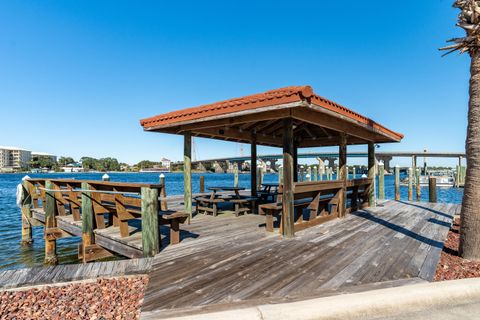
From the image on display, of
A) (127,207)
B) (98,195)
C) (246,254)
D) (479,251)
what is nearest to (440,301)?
(479,251)

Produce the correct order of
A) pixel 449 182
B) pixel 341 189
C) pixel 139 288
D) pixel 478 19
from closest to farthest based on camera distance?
pixel 139 288, pixel 478 19, pixel 341 189, pixel 449 182

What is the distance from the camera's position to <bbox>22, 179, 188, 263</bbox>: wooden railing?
13.2 ft

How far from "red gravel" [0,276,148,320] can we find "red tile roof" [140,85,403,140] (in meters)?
3.30

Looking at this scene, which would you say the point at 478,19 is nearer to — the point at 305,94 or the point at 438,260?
the point at 305,94

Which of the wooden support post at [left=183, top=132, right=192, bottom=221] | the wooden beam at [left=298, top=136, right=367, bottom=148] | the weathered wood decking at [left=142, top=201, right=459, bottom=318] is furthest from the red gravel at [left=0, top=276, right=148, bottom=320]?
the wooden beam at [left=298, top=136, right=367, bottom=148]

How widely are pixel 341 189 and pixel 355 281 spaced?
4.14 m

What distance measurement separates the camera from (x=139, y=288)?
304cm

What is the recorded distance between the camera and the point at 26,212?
332 inches

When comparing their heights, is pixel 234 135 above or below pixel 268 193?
above

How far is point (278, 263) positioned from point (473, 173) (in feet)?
10.8

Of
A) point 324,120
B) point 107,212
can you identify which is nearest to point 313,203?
point 324,120

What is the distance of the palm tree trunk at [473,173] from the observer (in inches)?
150

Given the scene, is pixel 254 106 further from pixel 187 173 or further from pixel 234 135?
pixel 234 135

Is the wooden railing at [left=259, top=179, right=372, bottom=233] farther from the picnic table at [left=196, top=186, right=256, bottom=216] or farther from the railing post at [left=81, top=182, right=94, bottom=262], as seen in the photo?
the railing post at [left=81, top=182, right=94, bottom=262]
